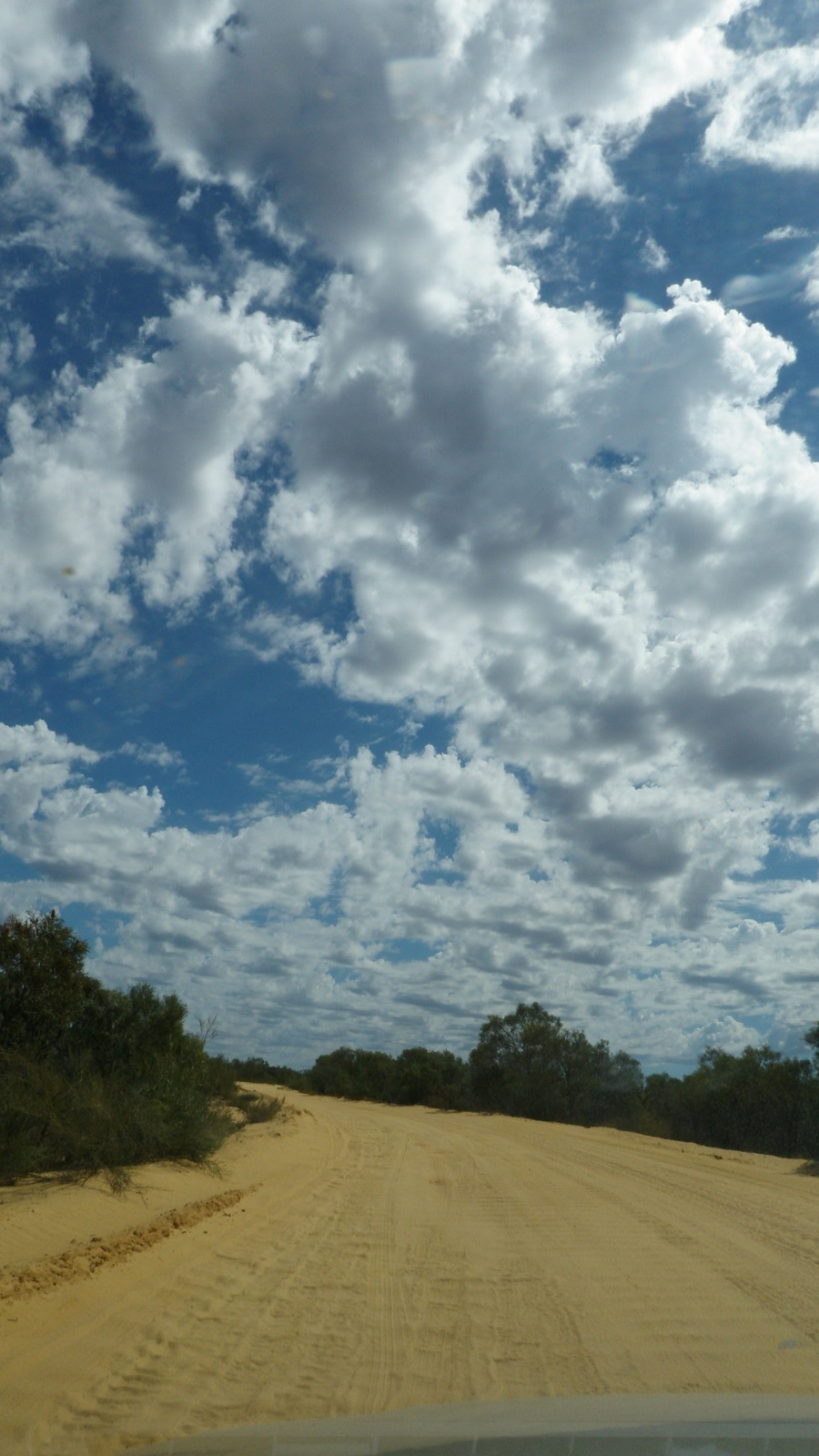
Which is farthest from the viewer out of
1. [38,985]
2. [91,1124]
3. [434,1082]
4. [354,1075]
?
[354,1075]

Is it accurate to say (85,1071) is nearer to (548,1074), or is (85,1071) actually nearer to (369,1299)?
(369,1299)

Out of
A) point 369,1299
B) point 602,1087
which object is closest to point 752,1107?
point 602,1087

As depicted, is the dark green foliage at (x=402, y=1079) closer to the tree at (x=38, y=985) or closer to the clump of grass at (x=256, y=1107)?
the clump of grass at (x=256, y=1107)

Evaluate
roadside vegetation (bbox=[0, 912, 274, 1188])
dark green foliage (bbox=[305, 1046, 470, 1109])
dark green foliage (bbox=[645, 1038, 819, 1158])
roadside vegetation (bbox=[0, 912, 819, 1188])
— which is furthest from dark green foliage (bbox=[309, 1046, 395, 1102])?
roadside vegetation (bbox=[0, 912, 274, 1188])

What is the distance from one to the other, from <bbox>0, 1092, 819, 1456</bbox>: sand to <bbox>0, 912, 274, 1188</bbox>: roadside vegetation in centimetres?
76

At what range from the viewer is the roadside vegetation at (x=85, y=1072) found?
13039mm

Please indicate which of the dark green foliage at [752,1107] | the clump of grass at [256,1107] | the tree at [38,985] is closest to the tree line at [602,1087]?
the dark green foliage at [752,1107]

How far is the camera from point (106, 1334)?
6625mm

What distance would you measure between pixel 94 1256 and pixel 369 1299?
9.46 ft

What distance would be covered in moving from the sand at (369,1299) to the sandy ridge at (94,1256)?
34mm

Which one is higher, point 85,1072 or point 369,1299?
point 85,1072

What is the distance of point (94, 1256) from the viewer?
8.76 meters

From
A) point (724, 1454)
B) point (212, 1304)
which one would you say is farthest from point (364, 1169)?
point (724, 1454)

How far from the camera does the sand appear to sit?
5492 millimetres
